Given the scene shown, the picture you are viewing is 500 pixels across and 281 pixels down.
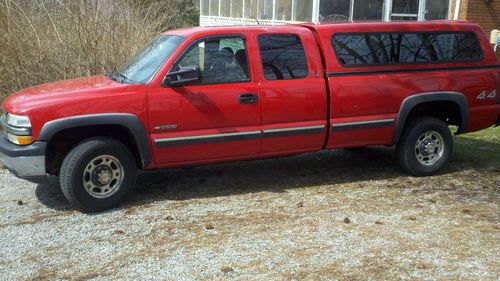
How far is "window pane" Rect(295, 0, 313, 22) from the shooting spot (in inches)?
563

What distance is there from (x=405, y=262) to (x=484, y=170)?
10.4ft

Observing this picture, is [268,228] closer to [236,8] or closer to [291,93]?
[291,93]

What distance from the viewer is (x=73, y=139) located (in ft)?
17.5

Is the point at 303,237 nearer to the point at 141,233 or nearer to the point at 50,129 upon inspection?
the point at 141,233

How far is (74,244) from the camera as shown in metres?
4.55

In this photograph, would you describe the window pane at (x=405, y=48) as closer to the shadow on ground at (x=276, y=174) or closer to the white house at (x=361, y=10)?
the shadow on ground at (x=276, y=174)

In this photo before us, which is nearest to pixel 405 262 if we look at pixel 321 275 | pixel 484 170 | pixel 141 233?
pixel 321 275

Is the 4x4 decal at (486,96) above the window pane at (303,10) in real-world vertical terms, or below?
below

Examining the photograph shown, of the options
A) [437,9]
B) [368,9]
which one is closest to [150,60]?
[368,9]

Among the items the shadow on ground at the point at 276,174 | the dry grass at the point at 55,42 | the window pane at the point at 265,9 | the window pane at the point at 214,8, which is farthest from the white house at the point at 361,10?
the shadow on ground at the point at 276,174

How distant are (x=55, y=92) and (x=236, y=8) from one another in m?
14.9

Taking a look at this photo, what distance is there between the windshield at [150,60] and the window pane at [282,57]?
918 millimetres

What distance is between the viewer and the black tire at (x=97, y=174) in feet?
16.8

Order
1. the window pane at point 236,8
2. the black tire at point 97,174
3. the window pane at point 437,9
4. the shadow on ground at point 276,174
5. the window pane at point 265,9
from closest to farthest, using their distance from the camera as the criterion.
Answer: the black tire at point 97,174
the shadow on ground at point 276,174
the window pane at point 437,9
the window pane at point 265,9
the window pane at point 236,8
